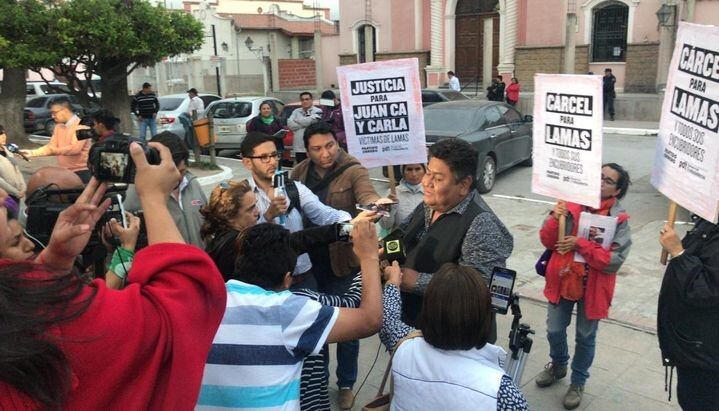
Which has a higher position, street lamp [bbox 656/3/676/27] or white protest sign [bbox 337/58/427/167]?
street lamp [bbox 656/3/676/27]

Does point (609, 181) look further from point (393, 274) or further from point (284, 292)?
point (284, 292)

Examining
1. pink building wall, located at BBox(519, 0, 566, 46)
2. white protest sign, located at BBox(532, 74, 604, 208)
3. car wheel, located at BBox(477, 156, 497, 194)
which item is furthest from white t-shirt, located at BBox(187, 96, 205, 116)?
pink building wall, located at BBox(519, 0, 566, 46)

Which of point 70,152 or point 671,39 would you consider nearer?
point 70,152

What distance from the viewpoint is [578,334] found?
3.87 m

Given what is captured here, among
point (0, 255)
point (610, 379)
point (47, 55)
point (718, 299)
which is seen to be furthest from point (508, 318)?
point (47, 55)

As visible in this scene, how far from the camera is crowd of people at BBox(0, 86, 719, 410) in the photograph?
4.10ft

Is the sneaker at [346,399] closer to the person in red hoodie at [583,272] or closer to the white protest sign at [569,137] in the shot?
the person in red hoodie at [583,272]

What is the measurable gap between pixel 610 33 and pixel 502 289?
79.1 ft

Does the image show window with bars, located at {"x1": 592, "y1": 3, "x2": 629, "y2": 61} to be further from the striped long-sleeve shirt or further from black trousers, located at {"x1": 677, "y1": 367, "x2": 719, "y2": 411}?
the striped long-sleeve shirt

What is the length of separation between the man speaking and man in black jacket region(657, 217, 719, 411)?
77 centimetres

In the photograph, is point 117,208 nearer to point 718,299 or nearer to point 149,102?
point 718,299

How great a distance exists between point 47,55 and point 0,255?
31.7 ft

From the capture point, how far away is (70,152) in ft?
20.6

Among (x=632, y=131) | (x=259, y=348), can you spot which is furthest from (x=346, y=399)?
(x=632, y=131)
